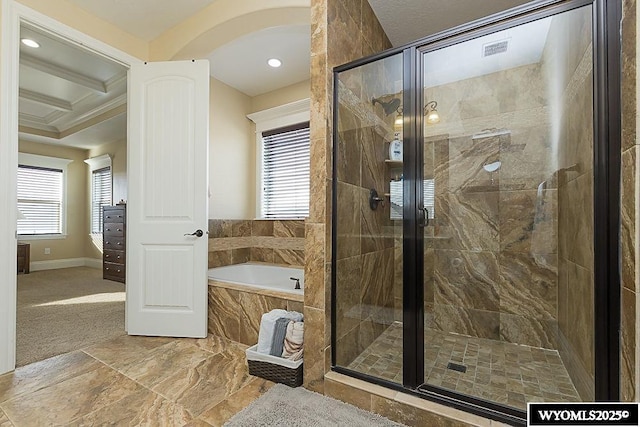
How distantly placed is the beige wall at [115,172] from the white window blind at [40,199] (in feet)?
1.91

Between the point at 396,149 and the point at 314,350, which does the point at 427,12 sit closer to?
the point at 396,149

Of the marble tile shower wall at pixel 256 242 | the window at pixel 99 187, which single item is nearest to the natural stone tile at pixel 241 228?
the marble tile shower wall at pixel 256 242

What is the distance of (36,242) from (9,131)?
5304mm

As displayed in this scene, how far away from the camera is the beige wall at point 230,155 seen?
11.3 ft

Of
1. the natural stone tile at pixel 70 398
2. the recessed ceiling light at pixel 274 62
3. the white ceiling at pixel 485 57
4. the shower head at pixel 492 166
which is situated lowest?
the natural stone tile at pixel 70 398

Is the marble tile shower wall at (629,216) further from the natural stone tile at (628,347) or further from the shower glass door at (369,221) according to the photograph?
the shower glass door at (369,221)

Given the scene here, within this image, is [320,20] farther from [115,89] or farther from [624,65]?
[115,89]

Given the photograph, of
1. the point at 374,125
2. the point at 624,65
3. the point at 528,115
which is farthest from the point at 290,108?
the point at 624,65

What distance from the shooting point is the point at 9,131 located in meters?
1.90

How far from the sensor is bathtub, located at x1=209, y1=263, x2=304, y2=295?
3.13 metres

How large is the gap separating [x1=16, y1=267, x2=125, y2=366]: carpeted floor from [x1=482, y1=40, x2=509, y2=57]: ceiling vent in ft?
11.0

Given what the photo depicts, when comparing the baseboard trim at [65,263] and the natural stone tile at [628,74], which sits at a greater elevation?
the natural stone tile at [628,74]

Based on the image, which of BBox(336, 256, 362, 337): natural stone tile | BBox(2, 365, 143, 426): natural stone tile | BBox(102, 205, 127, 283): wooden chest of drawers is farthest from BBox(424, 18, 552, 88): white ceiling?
BBox(102, 205, 127, 283): wooden chest of drawers

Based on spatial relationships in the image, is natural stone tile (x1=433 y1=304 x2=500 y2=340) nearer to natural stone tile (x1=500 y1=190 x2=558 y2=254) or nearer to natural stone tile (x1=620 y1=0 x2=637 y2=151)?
natural stone tile (x1=500 y1=190 x2=558 y2=254)
